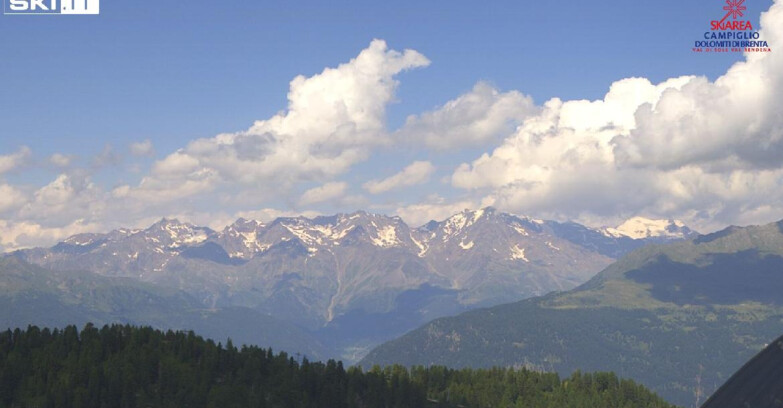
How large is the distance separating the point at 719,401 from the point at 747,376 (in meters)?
3.56

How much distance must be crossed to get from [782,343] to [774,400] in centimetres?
573

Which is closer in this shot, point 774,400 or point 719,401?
point 774,400

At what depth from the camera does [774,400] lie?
7081cm

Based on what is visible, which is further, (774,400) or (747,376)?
(747,376)

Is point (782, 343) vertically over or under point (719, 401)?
over

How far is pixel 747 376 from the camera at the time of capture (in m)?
75.6

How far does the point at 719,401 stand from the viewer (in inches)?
2992

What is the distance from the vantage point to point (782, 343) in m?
73.5

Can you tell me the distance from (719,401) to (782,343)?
8.11 meters

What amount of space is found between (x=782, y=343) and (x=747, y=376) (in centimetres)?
472

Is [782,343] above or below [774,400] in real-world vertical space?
above
